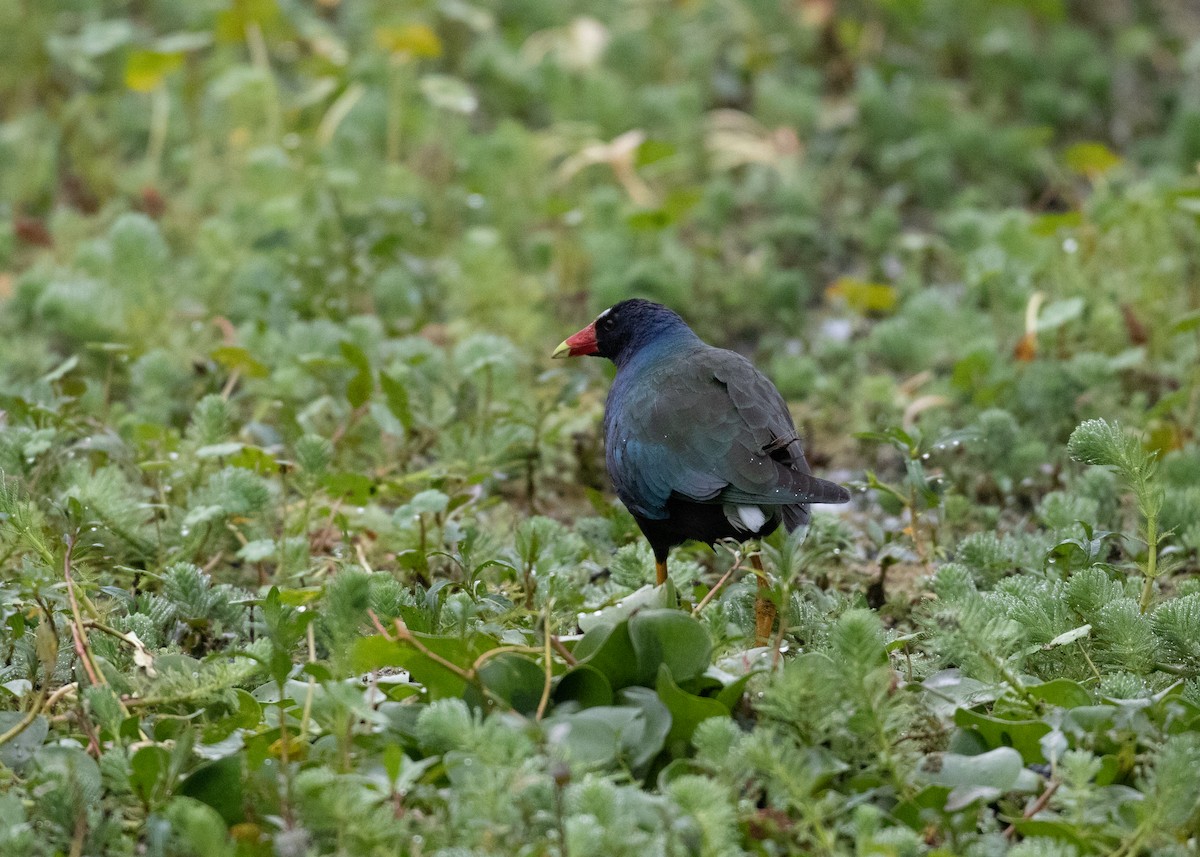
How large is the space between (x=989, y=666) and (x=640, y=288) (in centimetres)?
321

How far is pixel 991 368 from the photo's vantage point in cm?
496

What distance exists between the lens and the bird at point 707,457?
10.9 ft

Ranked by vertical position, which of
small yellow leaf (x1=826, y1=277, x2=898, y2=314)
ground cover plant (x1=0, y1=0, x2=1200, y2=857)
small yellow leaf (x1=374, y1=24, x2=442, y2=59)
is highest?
small yellow leaf (x1=374, y1=24, x2=442, y2=59)

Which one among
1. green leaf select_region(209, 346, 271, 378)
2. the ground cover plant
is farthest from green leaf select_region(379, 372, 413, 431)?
green leaf select_region(209, 346, 271, 378)

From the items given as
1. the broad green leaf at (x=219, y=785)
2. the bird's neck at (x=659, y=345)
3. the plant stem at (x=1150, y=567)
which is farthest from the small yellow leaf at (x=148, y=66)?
the plant stem at (x=1150, y=567)

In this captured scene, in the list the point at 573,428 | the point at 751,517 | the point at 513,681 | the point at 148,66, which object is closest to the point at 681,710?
the point at 513,681

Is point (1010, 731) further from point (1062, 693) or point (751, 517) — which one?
point (751, 517)

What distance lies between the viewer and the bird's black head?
4.10 metres

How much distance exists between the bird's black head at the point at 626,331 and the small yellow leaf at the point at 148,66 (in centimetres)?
284

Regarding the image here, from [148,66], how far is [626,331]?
3.09 meters

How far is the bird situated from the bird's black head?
1.14ft

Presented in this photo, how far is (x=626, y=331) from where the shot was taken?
4.20 m

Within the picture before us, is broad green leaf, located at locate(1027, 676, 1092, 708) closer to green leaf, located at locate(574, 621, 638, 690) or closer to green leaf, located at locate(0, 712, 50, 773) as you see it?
green leaf, located at locate(574, 621, 638, 690)

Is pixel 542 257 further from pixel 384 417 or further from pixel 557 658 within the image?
pixel 557 658
